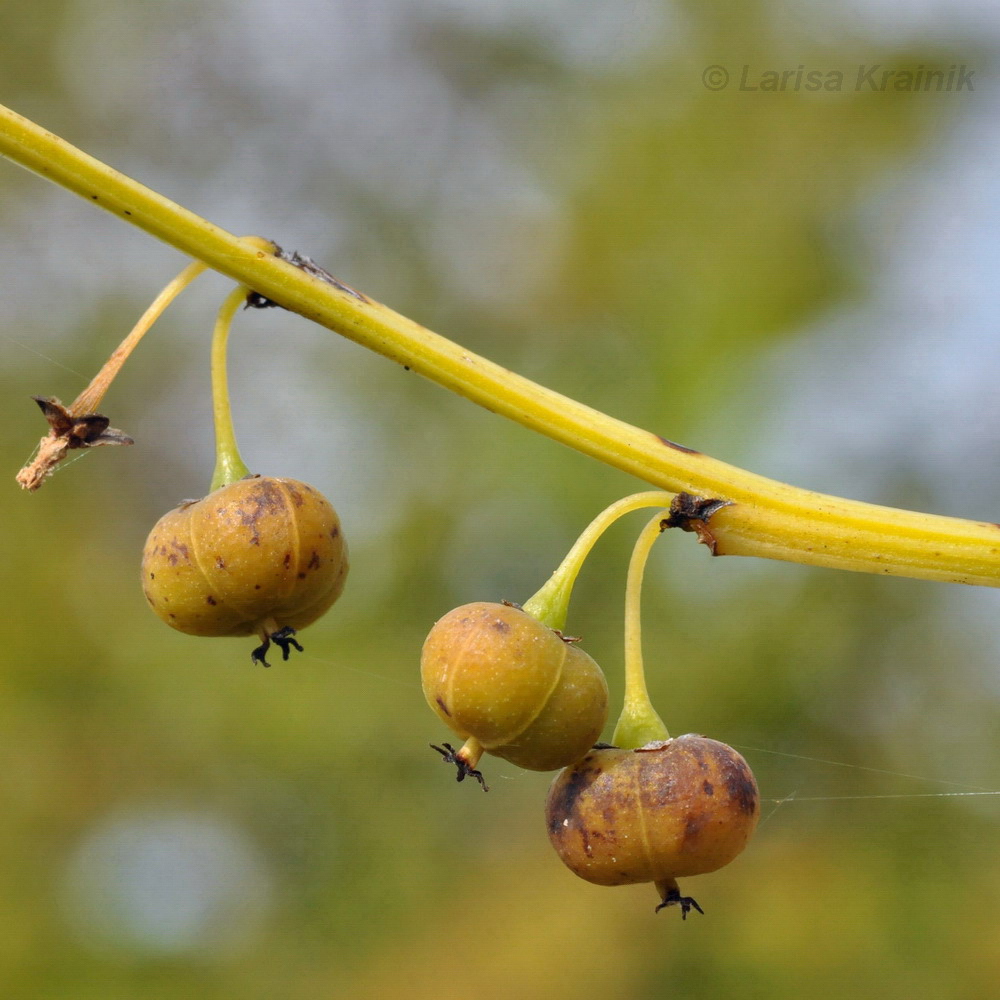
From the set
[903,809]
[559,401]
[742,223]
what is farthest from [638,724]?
[742,223]

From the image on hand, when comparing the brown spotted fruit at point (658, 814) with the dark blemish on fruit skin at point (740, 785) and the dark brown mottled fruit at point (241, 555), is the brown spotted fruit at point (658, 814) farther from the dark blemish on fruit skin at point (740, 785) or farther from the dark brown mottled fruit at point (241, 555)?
the dark brown mottled fruit at point (241, 555)

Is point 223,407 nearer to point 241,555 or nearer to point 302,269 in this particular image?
point 241,555

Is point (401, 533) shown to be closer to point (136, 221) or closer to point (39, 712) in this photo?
point (39, 712)

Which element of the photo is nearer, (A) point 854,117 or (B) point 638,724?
(B) point 638,724
